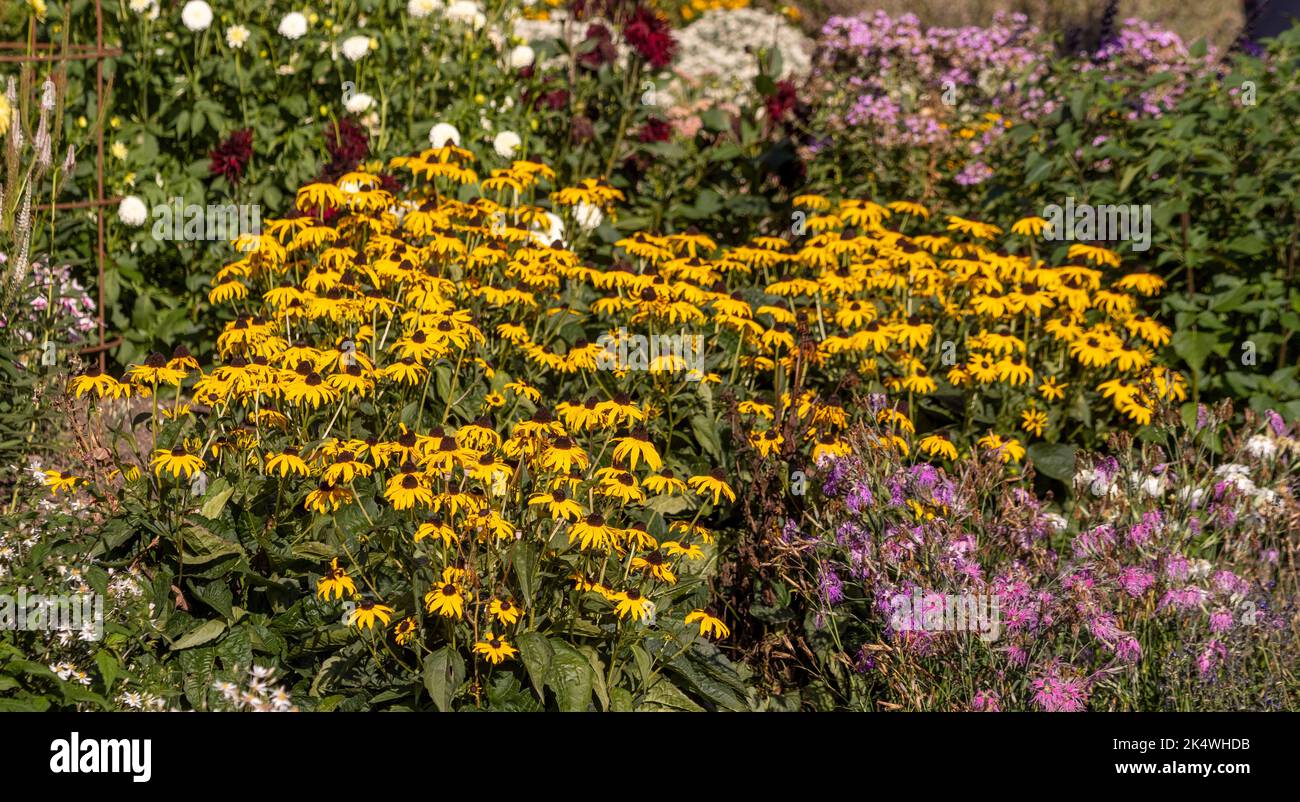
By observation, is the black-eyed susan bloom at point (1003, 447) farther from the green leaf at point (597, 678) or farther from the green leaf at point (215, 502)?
the green leaf at point (215, 502)

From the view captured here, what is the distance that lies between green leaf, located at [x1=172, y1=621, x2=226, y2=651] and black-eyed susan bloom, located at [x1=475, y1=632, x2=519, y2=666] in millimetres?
756

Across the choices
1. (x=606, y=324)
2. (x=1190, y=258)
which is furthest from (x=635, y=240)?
A: (x=1190, y=258)

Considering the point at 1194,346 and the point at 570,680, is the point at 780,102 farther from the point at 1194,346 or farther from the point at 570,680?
the point at 570,680

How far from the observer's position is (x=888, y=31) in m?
7.77

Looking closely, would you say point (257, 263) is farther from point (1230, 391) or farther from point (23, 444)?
point (1230, 391)

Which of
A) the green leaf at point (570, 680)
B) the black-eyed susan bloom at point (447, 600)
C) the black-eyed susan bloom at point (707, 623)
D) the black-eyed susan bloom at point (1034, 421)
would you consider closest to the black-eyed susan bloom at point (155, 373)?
the black-eyed susan bloom at point (447, 600)

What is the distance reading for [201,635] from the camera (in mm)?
3527

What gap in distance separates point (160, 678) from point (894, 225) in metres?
4.25

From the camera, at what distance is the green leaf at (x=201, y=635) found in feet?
11.5

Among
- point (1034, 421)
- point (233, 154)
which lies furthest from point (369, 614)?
point (233, 154)

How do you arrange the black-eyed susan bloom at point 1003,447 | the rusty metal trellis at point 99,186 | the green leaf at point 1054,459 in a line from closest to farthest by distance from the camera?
the black-eyed susan bloom at point 1003,447 → the green leaf at point 1054,459 → the rusty metal trellis at point 99,186

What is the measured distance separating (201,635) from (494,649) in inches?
34.5

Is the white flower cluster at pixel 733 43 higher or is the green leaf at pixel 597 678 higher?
the white flower cluster at pixel 733 43

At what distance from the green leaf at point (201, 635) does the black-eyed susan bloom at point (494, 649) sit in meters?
0.76
